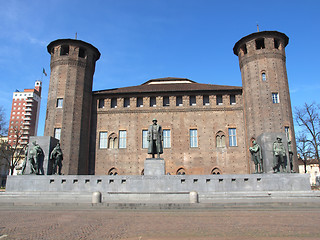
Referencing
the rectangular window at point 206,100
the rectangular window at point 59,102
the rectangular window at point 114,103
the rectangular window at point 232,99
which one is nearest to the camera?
the rectangular window at point 59,102

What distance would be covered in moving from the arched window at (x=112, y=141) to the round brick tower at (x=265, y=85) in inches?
613

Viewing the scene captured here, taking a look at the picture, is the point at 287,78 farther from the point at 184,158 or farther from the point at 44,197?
the point at 44,197

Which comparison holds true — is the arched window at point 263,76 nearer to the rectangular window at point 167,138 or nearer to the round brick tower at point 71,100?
the rectangular window at point 167,138

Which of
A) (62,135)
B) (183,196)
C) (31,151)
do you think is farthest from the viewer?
(62,135)

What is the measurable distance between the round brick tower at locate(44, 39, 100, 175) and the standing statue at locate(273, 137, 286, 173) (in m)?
20.8

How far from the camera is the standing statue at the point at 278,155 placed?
17266 mm

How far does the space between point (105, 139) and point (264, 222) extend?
2698 centimetres

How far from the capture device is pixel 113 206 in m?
11.7

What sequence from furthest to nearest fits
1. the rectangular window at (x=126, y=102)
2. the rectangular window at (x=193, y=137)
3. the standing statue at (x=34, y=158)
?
the rectangular window at (x=126, y=102) < the rectangular window at (x=193, y=137) < the standing statue at (x=34, y=158)

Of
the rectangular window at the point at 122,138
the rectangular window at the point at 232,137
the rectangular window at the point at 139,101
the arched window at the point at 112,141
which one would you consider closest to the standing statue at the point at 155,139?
the rectangular window at the point at 122,138

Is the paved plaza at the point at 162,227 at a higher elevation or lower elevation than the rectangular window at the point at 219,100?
lower

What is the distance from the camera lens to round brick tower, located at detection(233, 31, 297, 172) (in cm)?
2922

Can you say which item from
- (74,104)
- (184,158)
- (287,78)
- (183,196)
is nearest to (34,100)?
(74,104)

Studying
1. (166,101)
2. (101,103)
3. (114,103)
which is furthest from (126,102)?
(166,101)
